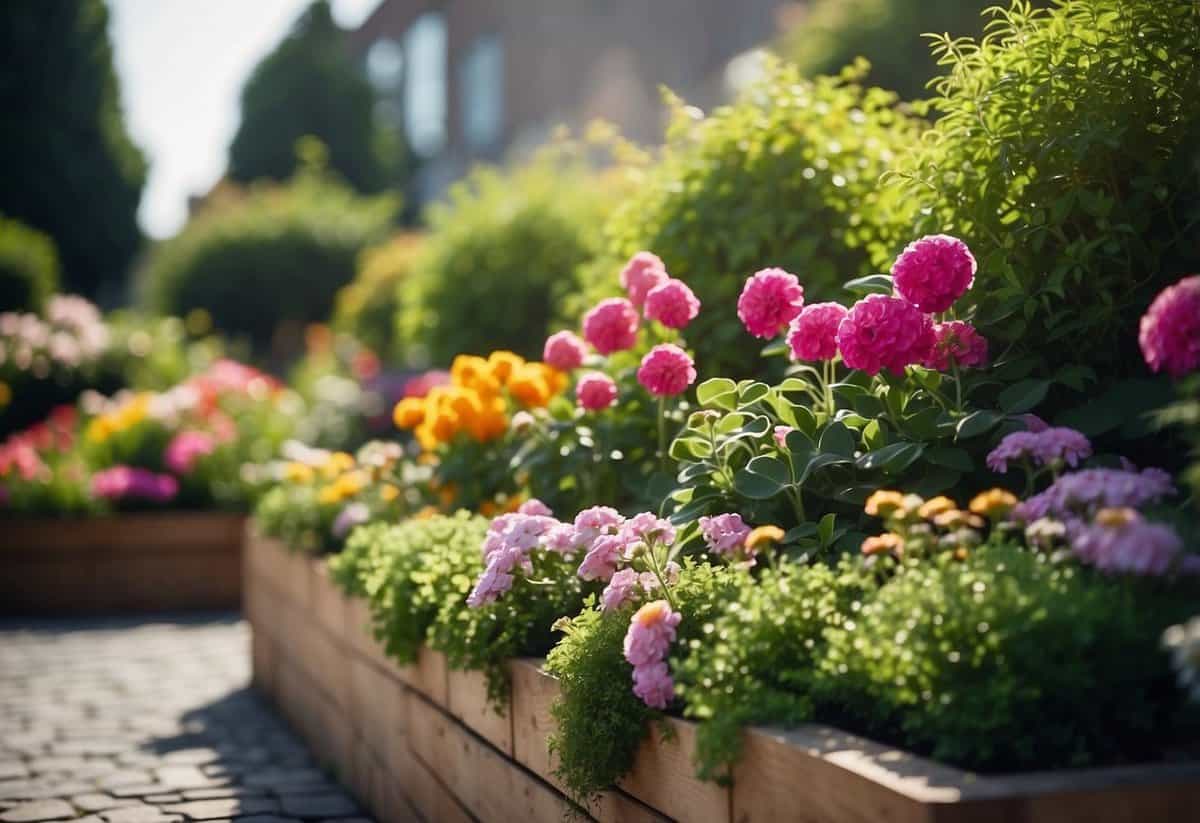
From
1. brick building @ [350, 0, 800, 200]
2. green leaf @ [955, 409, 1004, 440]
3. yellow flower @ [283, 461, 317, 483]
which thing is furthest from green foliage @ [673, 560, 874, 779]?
brick building @ [350, 0, 800, 200]

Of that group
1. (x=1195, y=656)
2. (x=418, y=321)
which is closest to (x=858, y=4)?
(x=418, y=321)

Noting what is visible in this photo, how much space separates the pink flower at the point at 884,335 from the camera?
8.66ft

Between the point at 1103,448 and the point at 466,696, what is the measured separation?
1.59 m

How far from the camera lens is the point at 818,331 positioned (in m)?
2.83

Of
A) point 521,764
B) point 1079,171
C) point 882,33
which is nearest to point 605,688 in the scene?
point 521,764

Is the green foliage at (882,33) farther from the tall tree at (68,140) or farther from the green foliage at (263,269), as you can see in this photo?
the tall tree at (68,140)

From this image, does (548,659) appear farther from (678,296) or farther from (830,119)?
(830,119)

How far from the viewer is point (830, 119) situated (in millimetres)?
4109

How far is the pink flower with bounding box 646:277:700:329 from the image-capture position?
3.36 m

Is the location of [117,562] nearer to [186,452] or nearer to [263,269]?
[186,452]

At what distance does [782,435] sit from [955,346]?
0.41 meters

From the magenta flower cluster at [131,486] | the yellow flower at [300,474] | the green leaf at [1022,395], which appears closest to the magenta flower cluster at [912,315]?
the green leaf at [1022,395]

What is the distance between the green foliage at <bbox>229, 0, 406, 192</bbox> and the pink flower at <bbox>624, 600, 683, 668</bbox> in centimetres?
3218

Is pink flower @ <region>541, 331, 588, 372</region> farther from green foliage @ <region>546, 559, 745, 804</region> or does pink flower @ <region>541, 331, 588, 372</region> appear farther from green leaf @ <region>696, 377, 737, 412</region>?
green foliage @ <region>546, 559, 745, 804</region>
